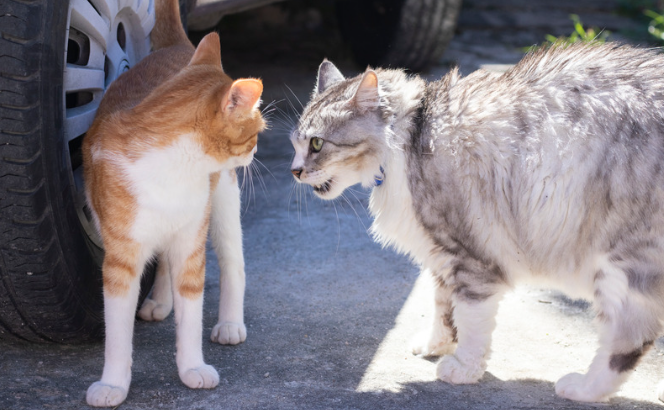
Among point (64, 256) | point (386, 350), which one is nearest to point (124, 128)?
point (64, 256)

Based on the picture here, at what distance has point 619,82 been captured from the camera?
2.39 m

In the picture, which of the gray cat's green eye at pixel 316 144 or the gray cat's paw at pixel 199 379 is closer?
the gray cat's paw at pixel 199 379

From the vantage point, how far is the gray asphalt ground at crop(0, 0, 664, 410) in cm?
226

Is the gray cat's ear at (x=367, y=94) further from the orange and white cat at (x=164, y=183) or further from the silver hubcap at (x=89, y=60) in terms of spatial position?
the silver hubcap at (x=89, y=60)

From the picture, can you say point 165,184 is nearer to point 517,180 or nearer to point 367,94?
point 367,94

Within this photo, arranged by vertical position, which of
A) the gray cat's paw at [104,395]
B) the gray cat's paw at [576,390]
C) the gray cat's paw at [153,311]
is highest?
the gray cat's paw at [576,390]

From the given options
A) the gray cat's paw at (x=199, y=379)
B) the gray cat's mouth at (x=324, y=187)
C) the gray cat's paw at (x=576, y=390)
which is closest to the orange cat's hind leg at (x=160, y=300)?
the gray cat's paw at (x=199, y=379)

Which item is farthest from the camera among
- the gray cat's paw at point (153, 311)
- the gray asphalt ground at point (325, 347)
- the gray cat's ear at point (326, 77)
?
the gray cat's ear at point (326, 77)

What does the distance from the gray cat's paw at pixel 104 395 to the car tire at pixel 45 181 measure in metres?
0.27

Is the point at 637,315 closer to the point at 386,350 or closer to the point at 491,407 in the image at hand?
the point at 491,407

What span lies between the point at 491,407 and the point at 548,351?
547mm

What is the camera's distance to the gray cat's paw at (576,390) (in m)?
2.30

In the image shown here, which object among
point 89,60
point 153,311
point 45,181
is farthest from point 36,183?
point 153,311

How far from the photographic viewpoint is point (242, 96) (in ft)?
7.00
